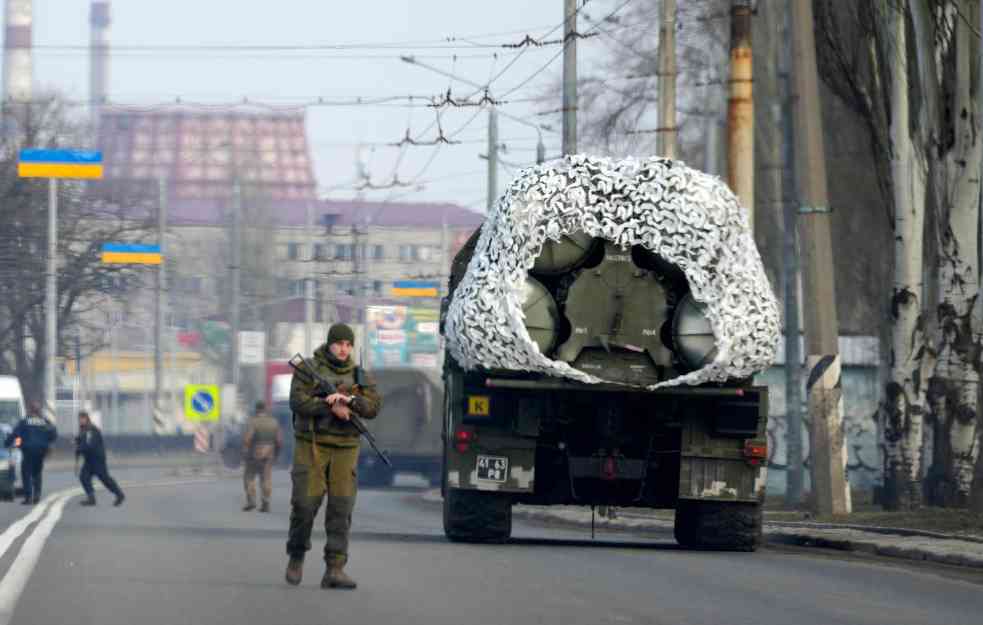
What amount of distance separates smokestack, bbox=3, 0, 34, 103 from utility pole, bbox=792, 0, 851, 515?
109538mm

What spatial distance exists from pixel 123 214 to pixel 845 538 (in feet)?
158

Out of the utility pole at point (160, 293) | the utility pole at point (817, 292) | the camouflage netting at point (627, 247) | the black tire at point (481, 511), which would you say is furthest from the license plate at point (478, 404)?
the utility pole at point (160, 293)

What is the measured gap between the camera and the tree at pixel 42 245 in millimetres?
63844

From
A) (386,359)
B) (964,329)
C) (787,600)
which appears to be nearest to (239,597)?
(787,600)

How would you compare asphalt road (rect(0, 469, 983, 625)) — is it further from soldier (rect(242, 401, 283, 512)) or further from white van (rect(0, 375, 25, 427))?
white van (rect(0, 375, 25, 427))

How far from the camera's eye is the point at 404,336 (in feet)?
329

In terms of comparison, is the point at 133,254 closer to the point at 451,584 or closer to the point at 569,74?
the point at 569,74

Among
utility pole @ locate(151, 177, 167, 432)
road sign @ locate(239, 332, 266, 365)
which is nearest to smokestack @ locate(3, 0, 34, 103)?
utility pole @ locate(151, 177, 167, 432)

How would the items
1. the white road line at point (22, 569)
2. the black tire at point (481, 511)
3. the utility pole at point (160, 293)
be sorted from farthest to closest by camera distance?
1. the utility pole at point (160, 293)
2. the black tire at point (481, 511)
3. the white road line at point (22, 569)

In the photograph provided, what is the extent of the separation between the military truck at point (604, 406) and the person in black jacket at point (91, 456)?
52.1ft

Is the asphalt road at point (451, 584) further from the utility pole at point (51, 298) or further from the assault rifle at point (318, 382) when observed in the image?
the utility pole at point (51, 298)

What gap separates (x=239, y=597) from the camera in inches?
545

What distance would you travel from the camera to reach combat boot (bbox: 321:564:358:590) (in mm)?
14453

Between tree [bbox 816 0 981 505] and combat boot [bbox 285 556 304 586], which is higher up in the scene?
tree [bbox 816 0 981 505]
